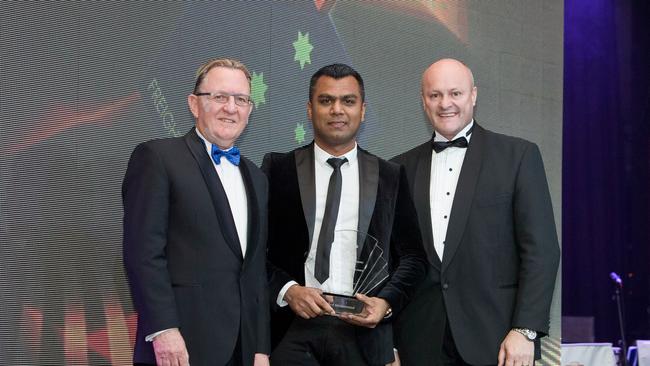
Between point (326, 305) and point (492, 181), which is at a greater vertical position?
point (492, 181)

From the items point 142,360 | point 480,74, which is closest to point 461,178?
A: point 142,360

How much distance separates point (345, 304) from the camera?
10.7 ft

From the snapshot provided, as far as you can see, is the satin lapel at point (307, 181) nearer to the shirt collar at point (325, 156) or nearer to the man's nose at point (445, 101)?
the shirt collar at point (325, 156)

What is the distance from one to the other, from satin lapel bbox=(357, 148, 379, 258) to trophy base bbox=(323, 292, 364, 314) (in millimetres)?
204

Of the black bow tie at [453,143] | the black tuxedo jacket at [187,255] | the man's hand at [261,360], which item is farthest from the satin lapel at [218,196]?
the black bow tie at [453,143]

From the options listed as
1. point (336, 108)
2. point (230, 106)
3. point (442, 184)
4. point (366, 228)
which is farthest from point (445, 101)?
point (230, 106)

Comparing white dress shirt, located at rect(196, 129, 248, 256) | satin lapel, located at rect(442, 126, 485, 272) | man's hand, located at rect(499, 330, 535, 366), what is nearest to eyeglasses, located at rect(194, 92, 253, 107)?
white dress shirt, located at rect(196, 129, 248, 256)

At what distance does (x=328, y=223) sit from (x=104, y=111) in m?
1.43

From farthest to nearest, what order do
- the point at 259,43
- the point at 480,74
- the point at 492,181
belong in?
the point at 480,74 < the point at 259,43 < the point at 492,181

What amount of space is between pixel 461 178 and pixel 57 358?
6.53 ft

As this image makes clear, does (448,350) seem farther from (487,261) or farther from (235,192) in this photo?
(235,192)

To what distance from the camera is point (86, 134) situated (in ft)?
13.7

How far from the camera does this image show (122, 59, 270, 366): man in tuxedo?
114 inches

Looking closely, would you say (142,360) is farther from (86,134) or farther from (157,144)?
(86,134)
